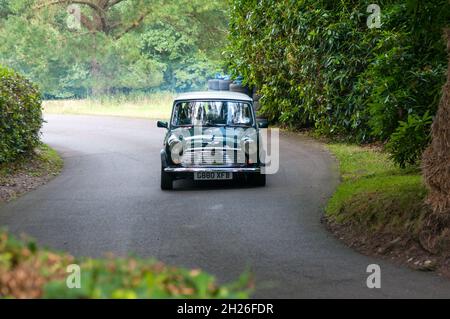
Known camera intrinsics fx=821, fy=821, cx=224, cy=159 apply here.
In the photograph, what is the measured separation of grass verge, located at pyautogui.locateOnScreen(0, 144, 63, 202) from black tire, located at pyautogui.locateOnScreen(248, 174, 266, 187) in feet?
14.3

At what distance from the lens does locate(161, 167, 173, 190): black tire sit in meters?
15.3

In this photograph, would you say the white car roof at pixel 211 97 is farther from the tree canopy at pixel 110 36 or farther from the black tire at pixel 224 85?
the tree canopy at pixel 110 36

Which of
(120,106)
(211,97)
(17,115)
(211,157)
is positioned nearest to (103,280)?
Result: (211,157)

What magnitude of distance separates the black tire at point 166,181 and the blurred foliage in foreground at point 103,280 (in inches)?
440

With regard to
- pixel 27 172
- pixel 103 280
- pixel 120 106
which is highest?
pixel 103 280

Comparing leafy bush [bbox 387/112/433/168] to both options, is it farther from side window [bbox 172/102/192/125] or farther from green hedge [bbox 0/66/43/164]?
green hedge [bbox 0/66/43/164]

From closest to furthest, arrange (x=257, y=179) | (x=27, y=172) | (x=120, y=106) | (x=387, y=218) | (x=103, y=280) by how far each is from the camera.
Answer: (x=103, y=280), (x=387, y=218), (x=257, y=179), (x=27, y=172), (x=120, y=106)

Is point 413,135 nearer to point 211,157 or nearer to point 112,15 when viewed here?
point 211,157

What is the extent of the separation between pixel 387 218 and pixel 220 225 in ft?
8.15

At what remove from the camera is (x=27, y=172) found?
18172 mm

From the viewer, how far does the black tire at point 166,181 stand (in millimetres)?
15266

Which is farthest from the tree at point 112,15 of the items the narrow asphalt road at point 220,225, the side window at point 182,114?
the side window at point 182,114

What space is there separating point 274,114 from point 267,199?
43.1 ft

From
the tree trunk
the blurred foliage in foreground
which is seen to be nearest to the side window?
the tree trunk
